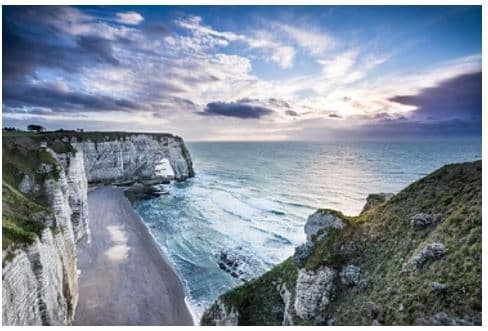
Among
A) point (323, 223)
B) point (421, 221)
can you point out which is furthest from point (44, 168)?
point (421, 221)

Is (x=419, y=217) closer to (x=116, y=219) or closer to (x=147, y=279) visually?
(x=147, y=279)

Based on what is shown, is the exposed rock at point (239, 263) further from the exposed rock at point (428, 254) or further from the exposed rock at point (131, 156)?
the exposed rock at point (131, 156)

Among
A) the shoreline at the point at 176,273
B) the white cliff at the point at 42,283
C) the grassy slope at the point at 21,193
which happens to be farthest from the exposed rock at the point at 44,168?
the shoreline at the point at 176,273

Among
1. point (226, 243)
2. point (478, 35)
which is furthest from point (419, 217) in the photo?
point (226, 243)

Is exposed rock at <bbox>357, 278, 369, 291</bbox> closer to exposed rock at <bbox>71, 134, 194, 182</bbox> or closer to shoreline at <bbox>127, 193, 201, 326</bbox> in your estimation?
shoreline at <bbox>127, 193, 201, 326</bbox>

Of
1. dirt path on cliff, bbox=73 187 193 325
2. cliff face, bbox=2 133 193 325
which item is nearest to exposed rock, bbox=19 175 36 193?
cliff face, bbox=2 133 193 325
